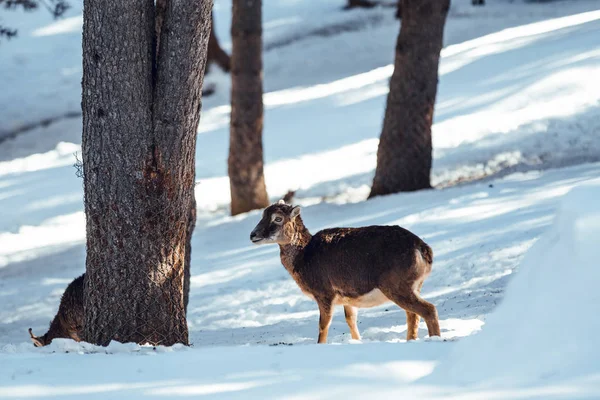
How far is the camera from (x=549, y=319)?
4719mm

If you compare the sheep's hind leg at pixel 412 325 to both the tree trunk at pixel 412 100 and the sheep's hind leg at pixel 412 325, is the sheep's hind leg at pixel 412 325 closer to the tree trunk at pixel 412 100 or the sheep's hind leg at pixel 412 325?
the sheep's hind leg at pixel 412 325

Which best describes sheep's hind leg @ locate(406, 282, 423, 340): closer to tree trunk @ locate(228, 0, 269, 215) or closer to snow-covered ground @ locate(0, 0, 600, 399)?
snow-covered ground @ locate(0, 0, 600, 399)

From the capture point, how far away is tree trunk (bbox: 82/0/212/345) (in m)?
7.44

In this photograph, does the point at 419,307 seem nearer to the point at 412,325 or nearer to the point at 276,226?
the point at 412,325

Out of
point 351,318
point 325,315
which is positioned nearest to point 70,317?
point 325,315

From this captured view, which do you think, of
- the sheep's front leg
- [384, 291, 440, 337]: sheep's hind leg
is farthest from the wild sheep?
[384, 291, 440, 337]: sheep's hind leg

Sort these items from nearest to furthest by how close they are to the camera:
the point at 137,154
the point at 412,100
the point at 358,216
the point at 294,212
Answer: the point at 137,154 → the point at 294,212 → the point at 358,216 → the point at 412,100

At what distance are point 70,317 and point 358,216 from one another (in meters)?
5.63

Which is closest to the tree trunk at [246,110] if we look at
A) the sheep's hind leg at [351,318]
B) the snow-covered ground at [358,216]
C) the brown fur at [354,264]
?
the snow-covered ground at [358,216]

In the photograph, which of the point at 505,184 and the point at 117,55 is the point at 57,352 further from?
the point at 505,184

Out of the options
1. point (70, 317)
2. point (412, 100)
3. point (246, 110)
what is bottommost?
point (70, 317)

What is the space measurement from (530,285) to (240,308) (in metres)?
7.01

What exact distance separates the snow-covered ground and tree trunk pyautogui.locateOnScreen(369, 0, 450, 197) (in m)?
0.58

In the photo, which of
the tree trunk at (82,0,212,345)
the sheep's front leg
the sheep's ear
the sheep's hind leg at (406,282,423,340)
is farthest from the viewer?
the sheep's ear
